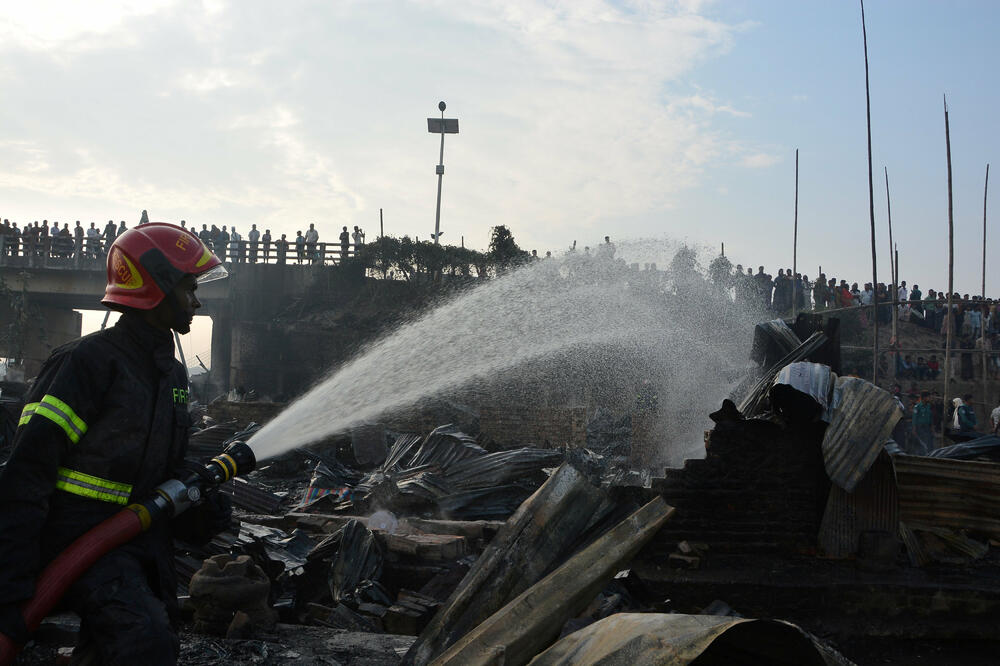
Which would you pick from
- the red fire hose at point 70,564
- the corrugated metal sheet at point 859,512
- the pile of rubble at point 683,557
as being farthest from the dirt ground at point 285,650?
the corrugated metal sheet at point 859,512

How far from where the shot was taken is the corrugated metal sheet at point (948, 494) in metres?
5.40

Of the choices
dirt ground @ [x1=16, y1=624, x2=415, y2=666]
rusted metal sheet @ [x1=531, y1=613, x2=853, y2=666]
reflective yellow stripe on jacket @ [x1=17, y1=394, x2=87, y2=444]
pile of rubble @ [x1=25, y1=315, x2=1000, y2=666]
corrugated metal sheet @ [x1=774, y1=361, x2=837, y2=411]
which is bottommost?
dirt ground @ [x1=16, y1=624, x2=415, y2=666]

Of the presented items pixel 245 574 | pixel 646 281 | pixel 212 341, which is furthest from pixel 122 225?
pixel 245 574

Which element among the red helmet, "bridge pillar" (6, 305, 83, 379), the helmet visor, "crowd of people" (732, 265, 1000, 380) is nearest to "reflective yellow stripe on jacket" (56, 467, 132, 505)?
the red helmet

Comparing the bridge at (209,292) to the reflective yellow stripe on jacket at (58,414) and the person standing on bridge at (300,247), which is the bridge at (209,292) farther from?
the reflective yellow stripe on jacket at (58,414)

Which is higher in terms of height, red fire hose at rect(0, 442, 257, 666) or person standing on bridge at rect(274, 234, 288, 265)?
person standing on bridge at rect(274, 234, 288, 265)

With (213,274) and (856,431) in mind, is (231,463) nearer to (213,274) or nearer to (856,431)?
(213,274)

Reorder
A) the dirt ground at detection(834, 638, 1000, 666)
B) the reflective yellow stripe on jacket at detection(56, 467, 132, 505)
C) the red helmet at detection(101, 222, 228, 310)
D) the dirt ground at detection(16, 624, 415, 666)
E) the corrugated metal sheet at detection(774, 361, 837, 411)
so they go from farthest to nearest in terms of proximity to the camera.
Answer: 1. the corrugated metal sheet at detection(774, 361, 837, 411)
2. the dirt ground at detection(834, 638, 1000, 666)
3. the dirt ground at detection(16, 624, 415, 666)
4. the red helmet at detection(101, 222, 228, 310)
5. the reflective yellow stripe on jacket at detection(56, 467, 132, 505)

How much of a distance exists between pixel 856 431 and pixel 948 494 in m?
1.01

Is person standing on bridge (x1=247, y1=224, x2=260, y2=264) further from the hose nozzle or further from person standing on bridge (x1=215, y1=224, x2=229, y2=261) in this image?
the hose nozzle

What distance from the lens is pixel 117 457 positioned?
2.77m

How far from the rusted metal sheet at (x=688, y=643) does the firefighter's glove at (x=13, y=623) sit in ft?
5.65

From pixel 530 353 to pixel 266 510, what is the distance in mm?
8550

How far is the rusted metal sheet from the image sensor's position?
218cm
